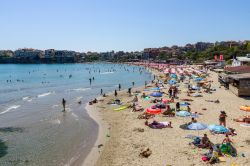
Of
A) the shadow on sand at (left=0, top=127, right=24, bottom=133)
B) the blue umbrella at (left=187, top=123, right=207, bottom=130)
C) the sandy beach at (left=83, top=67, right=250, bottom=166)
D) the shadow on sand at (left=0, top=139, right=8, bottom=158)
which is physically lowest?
the shadow on sand at (left=0, top=127, right=24, bottom=133)

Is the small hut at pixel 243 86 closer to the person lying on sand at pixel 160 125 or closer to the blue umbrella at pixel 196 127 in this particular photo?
the person lying on sand at pixel 160 125

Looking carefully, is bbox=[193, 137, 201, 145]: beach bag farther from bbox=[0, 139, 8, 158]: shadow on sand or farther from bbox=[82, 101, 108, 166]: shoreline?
bbox=[0, 139, 8, 158]: shadow on sand

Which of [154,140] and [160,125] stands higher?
[160,125]

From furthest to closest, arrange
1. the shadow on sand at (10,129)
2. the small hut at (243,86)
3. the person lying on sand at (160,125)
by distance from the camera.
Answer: the small hut at (243,86), the shadow on sand at (10,129), the person lying on sand at (160,125)

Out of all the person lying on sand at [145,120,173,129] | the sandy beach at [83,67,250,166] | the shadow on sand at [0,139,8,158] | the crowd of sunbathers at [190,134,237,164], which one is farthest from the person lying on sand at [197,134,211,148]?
the shadow on sand at [0,139,8,158]

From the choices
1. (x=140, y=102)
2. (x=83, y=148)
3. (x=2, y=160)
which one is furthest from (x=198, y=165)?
(x=140, y=102)

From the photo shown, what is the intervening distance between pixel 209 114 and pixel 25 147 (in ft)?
50.3

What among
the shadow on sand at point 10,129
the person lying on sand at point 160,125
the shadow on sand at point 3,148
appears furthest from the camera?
the shadow on sand at point 10,129

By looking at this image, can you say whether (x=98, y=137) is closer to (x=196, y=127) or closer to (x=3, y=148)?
(x=3, y=148)

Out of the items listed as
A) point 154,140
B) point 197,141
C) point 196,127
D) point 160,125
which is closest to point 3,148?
point 154,140

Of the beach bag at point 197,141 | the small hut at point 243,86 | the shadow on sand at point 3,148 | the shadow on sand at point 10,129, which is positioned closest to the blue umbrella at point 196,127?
the beach bag at point 197,141

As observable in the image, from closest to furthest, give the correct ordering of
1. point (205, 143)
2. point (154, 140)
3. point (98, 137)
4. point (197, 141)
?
point (205, 143), point (197, 141), point (154, 140), point (98, 137)

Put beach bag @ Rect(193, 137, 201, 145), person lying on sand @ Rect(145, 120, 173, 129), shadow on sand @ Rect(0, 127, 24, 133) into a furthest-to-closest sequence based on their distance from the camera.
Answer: shadow on sand @ Rect(0, 127, 24, 133)
person lying on sand @ Rect(145, 120, 173, 129)
beach bag @ Rect(193, 137, 201, 145)

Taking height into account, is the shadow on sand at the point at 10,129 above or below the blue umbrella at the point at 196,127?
below
